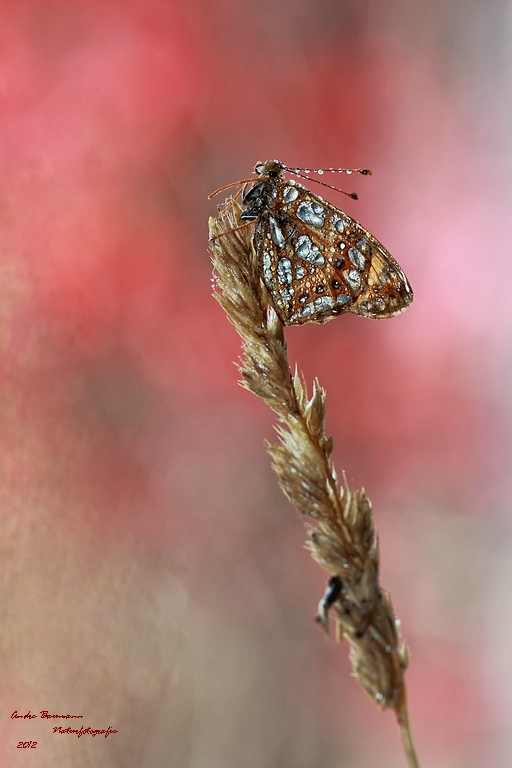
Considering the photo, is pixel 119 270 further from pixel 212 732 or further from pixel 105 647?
pixel 212 732

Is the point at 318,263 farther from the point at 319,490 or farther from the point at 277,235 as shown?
the point at 319,490

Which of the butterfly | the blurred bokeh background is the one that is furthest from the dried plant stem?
the blurred bokeh background

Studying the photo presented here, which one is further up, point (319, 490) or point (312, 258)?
point (312, 258)

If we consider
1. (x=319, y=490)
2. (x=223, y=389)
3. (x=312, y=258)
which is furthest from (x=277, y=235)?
(x=223, y=389)

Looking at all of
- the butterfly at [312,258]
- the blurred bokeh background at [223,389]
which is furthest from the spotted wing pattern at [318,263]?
the blurred bokeh background at [223,389]

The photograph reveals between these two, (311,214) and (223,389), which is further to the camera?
(223,389)

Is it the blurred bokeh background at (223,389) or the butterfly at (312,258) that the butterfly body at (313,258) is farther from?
the blurred bokeh background at (223,389)
